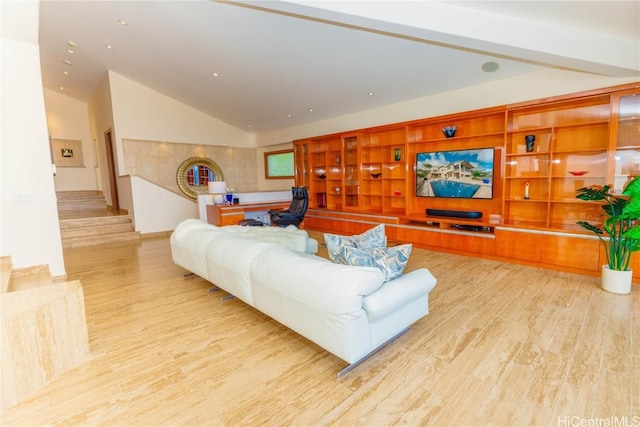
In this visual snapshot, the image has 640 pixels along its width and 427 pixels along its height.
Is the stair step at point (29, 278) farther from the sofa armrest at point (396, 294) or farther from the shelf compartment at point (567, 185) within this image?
the shelf compartment at point (567, 185)

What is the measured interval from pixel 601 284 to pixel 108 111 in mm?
10248

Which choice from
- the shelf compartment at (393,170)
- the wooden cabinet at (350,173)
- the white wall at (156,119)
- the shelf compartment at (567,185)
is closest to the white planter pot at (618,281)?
the shelf compartment at (567,185)

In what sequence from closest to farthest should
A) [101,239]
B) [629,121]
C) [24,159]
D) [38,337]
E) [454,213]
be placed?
[38,337] → [24,159] → [629,121] → [454,213] → [101,239]

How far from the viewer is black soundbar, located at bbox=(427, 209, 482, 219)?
4.98m

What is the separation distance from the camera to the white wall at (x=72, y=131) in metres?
9.31

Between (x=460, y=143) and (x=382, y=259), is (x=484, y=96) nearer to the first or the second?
(x=460, y=143)

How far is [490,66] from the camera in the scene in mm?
4398

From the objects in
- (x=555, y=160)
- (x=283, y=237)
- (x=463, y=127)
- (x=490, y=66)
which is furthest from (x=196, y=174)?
(x=555, y=160)

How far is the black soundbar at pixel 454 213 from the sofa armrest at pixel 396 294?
9.92ft

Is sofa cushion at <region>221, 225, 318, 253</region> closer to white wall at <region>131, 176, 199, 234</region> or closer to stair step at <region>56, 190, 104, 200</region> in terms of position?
white wall at <region>131, 176, 199, 234</region>

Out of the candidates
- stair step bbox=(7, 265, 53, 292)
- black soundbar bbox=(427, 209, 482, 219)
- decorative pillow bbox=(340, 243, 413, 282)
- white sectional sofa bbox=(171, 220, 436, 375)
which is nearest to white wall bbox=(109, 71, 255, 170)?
stair step bbox=(7, 265, 53, 292)

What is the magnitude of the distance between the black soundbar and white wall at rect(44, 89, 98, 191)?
10.9 m

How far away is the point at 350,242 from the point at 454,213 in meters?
3.21

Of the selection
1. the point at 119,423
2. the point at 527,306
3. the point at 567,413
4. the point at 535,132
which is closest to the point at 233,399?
the point at 119,423
